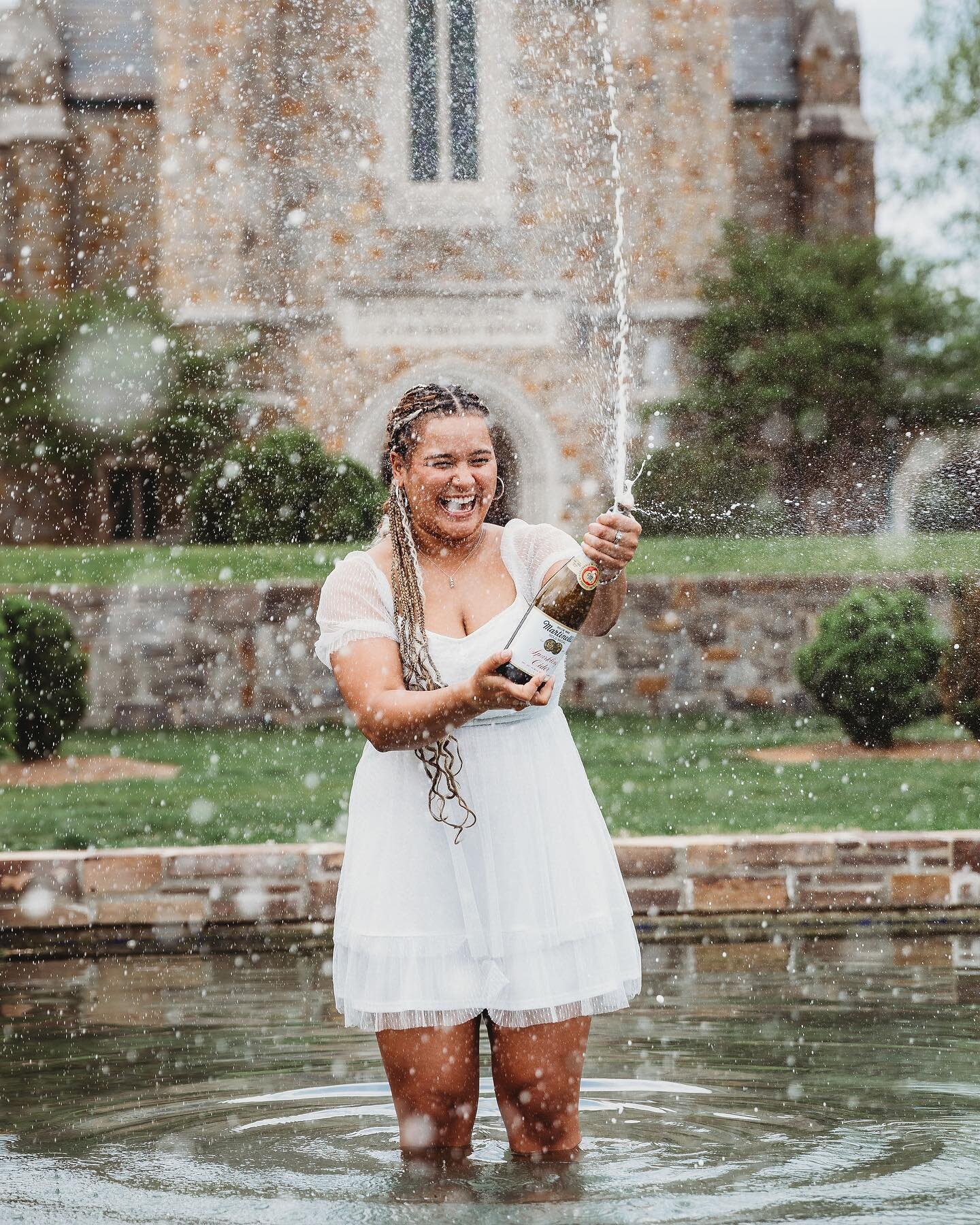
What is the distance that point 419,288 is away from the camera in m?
19.2

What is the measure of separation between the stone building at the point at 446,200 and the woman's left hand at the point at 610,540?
51.4ft

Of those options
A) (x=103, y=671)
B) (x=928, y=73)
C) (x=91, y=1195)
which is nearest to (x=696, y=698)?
(x=103, y=671)

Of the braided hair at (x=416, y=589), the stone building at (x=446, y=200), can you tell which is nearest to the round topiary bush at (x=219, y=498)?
the stone building at (x=446, y=200)

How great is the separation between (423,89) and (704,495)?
587cm

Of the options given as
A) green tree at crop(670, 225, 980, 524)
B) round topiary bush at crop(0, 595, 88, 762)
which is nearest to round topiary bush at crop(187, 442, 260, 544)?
round topiary bush at crop(0, 595, 88, 762)

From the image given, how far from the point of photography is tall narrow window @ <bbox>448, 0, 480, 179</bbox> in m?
19.6

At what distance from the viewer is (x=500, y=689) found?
3018mm

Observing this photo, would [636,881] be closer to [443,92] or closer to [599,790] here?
[599,790]

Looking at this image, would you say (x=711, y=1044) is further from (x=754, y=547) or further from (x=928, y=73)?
(x=928, y=73)

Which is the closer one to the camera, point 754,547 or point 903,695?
point 903,695

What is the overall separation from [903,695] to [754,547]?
4744 mm

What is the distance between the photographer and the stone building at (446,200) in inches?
756

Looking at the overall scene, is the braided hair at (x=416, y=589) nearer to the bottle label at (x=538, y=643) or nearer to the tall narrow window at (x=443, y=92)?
the bottle label at (x=538, y=643)

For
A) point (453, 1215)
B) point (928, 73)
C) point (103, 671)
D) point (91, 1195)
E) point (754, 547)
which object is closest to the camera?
point (453, 1215)
